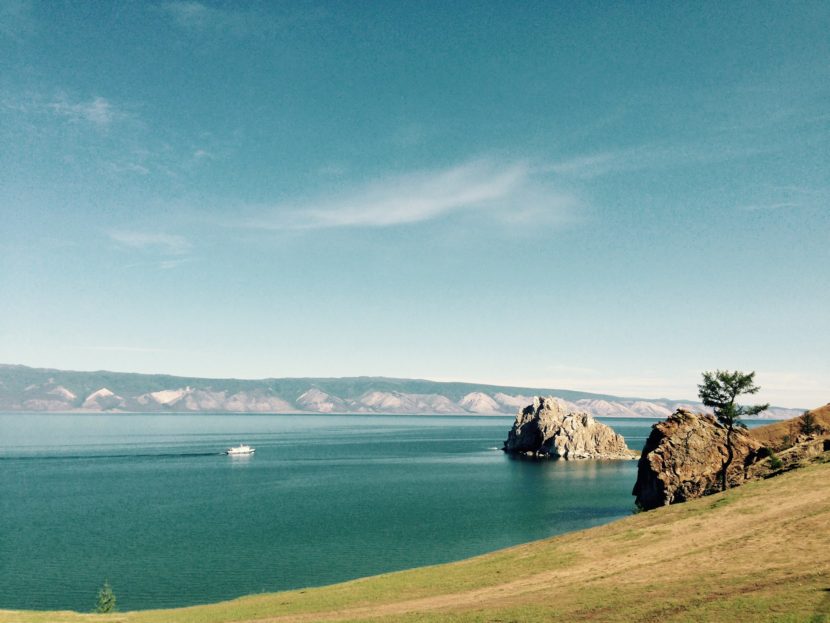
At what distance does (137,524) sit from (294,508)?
26.8 meters

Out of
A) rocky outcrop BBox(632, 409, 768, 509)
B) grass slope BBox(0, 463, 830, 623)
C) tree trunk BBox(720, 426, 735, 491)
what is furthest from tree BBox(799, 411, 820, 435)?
grass slope BBox(0, 463, 830, 623)

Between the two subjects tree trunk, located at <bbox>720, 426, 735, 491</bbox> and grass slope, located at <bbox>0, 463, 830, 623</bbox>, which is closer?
grass slope, located at <bbox>0, 463, 830, 623</bbox>

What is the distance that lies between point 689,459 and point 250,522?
235 ft

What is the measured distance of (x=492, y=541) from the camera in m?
76.6

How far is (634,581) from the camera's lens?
35.4 m

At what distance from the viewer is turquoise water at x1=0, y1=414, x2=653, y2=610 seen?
6122 cm

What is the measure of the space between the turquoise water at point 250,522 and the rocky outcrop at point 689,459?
11.6 metres

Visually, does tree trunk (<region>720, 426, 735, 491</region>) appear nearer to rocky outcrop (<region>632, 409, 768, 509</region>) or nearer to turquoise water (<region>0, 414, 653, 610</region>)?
rocky outcrop (<region>632, 409, 768, 509</region>)

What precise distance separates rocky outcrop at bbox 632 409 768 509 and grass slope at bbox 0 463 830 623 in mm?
28452

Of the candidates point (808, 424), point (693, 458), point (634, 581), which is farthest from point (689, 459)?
point (634, 581)

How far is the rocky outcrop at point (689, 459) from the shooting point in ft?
271

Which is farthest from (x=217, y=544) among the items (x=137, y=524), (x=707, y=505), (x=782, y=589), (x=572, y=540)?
(x=782, y=589)

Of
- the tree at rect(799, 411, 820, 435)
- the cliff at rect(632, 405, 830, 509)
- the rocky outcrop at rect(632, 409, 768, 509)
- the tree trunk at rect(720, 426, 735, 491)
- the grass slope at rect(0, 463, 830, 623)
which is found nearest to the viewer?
the grass slope at rect(0, 463, 830, 623)

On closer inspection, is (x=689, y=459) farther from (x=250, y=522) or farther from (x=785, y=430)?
(x=250, y=522)
